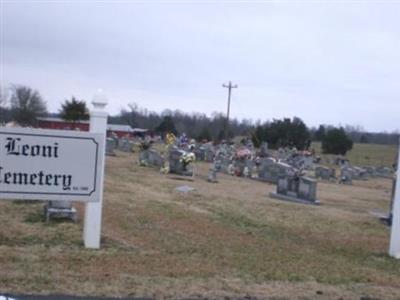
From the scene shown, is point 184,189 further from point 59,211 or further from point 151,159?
point 151,159

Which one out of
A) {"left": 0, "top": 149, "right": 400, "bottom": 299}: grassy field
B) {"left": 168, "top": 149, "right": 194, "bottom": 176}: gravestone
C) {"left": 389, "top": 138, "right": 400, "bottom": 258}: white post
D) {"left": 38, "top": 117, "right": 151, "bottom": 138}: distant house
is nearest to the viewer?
{"left": 0, "top": 149, "right": 400, "bottom": 299}: grassy field

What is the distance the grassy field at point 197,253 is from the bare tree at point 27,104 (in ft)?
239

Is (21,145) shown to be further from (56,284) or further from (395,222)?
(395,222)

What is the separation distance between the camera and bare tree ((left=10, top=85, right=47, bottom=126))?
282ft

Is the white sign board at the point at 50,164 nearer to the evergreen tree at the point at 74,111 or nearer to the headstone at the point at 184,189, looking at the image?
the headstone at the point at 184,189

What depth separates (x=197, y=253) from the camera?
8.30m

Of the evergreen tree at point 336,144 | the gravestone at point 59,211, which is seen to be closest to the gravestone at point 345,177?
the gravestone at point 59,211

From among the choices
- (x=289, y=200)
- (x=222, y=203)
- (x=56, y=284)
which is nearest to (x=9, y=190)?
(x=56, y=284)

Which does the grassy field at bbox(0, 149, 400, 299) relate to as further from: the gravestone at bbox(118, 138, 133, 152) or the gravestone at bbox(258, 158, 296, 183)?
the gravestone at bbox(118, 138, 133, 152)

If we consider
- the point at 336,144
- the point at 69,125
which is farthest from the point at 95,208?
the point at 336,144

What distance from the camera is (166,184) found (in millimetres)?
22109

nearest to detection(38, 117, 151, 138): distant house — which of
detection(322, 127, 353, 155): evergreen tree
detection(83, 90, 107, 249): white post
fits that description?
detection(322, 127, 353, 155): evergreen tree

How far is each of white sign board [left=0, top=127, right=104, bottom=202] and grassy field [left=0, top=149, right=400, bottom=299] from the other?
27.2 inches

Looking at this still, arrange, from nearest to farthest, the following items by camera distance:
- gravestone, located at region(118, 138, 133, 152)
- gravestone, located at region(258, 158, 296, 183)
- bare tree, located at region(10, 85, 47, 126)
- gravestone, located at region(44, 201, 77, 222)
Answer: gravestone, located at region(44, 201, 77, 222)
gravestone, located at region(258, 158, 296, 183)
gravestone, located at region(118, 138, 133, 152)
bare tree, located at region(10, 85, 47, 126)
